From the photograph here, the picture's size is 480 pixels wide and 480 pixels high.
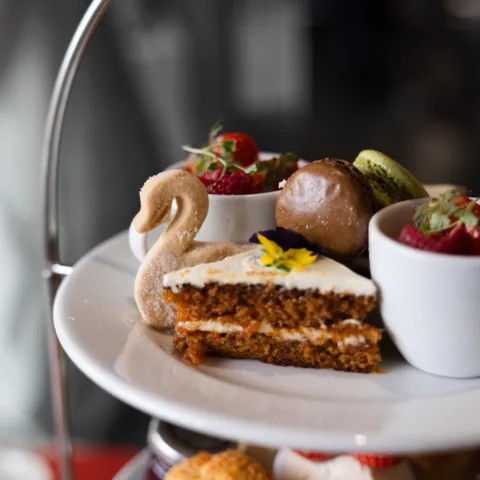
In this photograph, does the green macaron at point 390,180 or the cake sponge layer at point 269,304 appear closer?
the cake sponge layer at point 269,304

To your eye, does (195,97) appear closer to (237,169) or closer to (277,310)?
(237,169)

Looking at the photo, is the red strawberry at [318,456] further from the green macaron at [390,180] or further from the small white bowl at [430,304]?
the green macaron at [390,180]

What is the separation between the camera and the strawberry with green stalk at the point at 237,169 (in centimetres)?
93

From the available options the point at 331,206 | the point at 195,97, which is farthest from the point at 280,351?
the point at 195,97

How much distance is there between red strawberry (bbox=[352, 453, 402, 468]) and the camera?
84cm

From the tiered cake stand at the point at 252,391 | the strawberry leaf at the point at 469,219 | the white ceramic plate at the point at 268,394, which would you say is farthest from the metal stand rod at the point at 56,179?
the strawberry leaf at the point at 469,219

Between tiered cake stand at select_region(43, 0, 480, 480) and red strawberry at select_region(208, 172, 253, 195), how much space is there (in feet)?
0.61

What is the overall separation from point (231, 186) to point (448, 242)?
34 centimetres

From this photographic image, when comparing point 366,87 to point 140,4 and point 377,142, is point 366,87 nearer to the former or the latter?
point 377,142

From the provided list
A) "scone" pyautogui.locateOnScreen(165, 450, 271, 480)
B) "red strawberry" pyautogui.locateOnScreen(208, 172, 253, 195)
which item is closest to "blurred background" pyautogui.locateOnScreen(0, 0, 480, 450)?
"red strawberry" pyautogui.locateOnScreen(208, 172, 253, 195)

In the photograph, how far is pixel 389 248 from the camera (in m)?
0.69

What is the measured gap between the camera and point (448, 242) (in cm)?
67

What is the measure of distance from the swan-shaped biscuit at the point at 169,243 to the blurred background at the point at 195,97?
1.21 metres

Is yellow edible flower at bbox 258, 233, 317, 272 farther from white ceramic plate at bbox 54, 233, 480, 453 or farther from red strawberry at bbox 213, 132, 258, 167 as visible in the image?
red strawberry at bbox 213, 132, 258, 167
